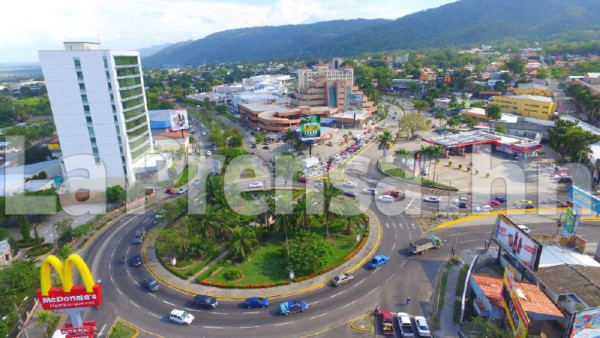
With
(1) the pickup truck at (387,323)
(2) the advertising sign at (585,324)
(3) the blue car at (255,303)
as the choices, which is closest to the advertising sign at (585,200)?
(2) the advertising sign at (585,324)

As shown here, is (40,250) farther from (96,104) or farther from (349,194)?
(349,194)

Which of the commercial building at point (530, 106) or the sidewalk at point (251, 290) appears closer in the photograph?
the sidewalk at point (251, 290)

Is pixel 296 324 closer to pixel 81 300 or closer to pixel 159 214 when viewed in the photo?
pixel 81 300

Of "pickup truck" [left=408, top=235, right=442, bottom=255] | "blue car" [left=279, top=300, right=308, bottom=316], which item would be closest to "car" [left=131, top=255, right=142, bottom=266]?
"blue car" [left=279, top=300, right=308, bottom=316]

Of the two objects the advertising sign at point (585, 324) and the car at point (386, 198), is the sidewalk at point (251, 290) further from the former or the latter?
the advertising sign at point (585, 324)

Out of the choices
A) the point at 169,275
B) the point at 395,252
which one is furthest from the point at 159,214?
the point at 395,252

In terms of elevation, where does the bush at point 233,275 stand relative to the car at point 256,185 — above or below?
below

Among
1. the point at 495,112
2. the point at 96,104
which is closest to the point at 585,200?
the point at 96,104
